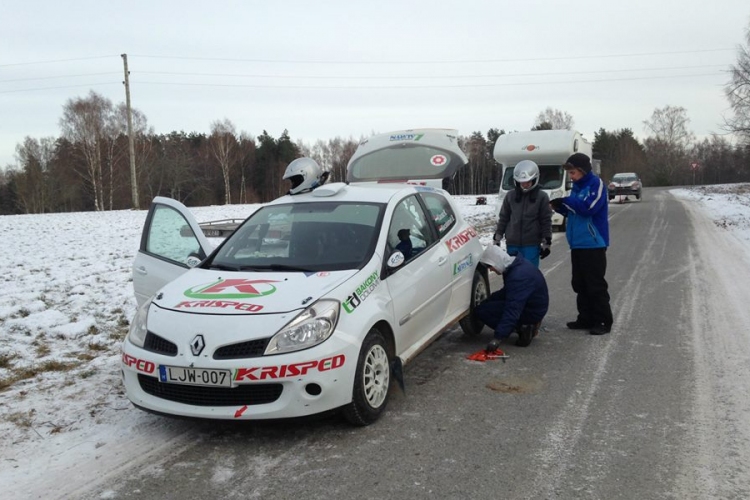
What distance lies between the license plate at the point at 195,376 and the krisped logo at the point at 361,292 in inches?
34.1

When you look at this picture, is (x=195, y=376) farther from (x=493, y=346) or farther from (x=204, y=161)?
(x=204, y=161)

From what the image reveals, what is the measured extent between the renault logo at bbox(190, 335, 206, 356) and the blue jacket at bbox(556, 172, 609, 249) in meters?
4.03

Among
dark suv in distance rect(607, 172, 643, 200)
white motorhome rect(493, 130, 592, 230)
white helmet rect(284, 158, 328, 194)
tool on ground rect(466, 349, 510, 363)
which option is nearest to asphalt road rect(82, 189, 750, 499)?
tool on ground rect(466, 349, 510, 363)

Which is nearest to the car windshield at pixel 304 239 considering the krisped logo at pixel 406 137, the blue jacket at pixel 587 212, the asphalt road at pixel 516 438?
the asphalt road at pixel 516 438

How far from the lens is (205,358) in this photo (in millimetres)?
3602

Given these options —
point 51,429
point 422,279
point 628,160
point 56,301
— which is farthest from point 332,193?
point 628,160

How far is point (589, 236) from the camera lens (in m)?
6.26

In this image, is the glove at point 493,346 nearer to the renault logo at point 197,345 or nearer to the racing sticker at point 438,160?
the renault logo at point 197,345

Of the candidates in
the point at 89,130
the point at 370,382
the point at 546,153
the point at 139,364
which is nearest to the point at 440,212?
the point at 370,382

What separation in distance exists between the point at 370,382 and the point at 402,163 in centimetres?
720

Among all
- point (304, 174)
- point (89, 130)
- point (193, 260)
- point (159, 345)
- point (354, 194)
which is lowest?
point (159, 345)

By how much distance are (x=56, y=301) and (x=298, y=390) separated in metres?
5.70

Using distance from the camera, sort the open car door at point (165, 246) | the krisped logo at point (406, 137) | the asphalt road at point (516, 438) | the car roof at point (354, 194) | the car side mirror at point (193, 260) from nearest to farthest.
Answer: the asphalt road at point (516, 438)
the car side mirror at point (193, 260)
the car roof at point (354, 194)
the open car door at point (165, 246)
the krisped logo at point (406, 137)

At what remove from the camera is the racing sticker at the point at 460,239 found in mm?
5661
